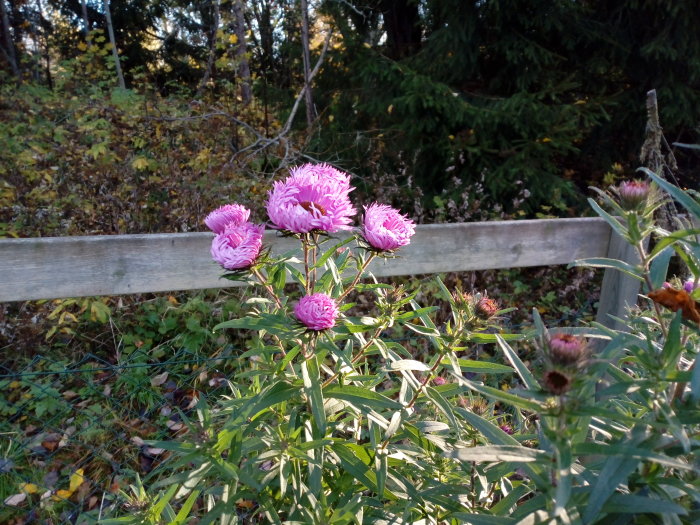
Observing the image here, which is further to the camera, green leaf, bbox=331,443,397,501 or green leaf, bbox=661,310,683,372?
green leaf, bbox=331,443,397,501

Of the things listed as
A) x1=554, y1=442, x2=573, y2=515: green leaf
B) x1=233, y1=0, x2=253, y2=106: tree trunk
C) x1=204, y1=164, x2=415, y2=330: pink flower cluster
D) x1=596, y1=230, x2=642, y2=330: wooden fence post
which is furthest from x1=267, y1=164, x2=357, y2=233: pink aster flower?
x1=233, y1=0, x2=253, y2=106: tree trunk

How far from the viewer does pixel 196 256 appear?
2000 mm

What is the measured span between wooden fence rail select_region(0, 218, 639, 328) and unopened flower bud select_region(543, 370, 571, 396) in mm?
863

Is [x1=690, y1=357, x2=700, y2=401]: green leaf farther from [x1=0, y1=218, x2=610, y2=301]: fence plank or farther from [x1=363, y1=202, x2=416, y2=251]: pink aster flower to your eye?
[x1=0, y1=218, x2=610, y2=301]: fence plank

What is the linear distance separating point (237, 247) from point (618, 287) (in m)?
1.93

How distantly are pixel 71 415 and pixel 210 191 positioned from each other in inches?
69.0

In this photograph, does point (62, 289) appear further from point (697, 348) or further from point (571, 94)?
point (571, 94)

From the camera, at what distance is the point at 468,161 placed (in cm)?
450

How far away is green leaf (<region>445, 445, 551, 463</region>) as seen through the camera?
78 centimetres

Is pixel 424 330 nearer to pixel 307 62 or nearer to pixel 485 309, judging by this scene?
pixel 485 309

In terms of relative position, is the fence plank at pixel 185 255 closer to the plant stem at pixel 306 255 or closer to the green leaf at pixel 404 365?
the plant stem at pixel 306 255

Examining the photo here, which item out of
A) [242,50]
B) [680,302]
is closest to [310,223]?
[680,302]

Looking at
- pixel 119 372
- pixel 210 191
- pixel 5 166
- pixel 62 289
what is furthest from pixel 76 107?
pixel 62 289

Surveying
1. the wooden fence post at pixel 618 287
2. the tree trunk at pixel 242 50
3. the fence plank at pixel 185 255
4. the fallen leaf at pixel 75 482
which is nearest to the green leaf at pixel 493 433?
the fence plank at pixel 185 255
